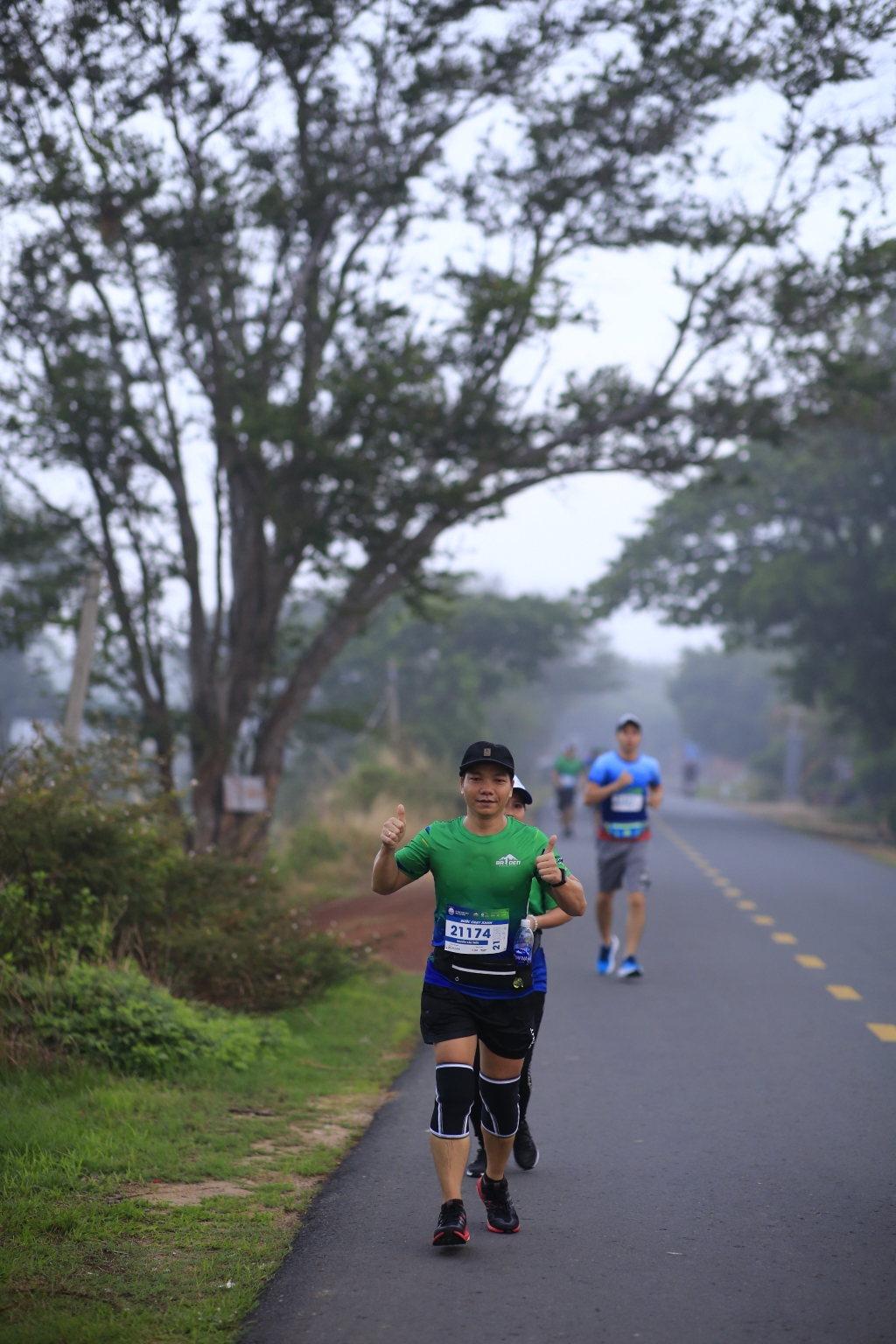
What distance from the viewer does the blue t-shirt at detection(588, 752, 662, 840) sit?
429 inches

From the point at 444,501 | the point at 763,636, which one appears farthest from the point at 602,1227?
the point at 763,636

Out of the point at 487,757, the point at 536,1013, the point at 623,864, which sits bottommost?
the point at 536,1013

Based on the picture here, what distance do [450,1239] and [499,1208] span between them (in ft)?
1.09

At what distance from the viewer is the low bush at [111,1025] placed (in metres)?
7.01

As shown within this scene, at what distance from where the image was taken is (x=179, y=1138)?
6078 mm

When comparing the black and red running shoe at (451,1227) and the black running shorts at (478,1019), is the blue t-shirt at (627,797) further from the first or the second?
the black and red running shoe at (451,1227)

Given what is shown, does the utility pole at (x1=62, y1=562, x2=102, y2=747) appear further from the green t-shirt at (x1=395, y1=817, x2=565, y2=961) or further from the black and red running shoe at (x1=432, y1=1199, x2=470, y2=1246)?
the black and red running shoe at (x1=432, y1=1199, x2=470, y2=1246)

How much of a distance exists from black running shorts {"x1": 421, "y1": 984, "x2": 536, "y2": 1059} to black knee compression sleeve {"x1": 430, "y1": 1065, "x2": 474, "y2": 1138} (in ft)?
0.38

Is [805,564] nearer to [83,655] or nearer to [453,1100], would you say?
[83,655]

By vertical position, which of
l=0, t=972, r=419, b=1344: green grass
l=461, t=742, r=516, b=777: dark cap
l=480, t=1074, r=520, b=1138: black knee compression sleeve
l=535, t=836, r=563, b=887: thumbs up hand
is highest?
l=461, t=742, r=516, b=777: dark cap

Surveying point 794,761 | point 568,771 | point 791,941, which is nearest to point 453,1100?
point 791,941

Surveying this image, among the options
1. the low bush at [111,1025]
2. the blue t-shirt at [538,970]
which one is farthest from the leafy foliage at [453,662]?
the blue t-shirt at [538,970]

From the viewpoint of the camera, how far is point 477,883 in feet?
16.3

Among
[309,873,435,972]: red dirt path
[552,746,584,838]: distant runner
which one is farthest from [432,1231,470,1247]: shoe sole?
[552,746,584,838]: distant runner
